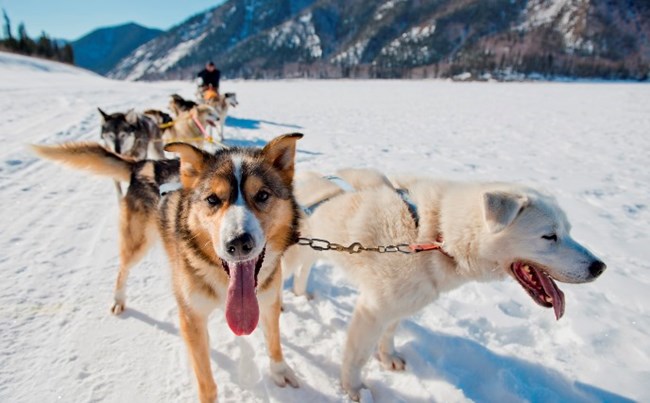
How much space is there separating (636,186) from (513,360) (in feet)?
21.0

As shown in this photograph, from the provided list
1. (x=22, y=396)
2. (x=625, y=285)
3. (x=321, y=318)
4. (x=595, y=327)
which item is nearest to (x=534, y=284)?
(x=595, y=327)

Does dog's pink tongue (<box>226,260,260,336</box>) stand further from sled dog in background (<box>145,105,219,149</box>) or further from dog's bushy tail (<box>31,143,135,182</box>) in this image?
sled dog in background (<box>145,105,219,149</box>)

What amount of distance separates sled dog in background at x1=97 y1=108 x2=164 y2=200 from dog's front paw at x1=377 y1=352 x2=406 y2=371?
5.28 m

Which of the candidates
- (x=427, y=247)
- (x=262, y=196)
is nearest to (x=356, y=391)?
(x=427, y=247)

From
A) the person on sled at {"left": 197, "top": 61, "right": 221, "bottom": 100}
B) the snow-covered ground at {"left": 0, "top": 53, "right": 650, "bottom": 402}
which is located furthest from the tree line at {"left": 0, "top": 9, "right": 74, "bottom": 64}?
the snow-covered ground at {"left": 0, "top": 53, "right": 650, "bottom": 402}

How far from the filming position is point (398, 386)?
2.66 meters

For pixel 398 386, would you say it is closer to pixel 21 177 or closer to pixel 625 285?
pixel 625 285

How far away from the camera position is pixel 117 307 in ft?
10.3

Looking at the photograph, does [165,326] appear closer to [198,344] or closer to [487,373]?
[198,344]

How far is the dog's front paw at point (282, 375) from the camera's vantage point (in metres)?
2.59

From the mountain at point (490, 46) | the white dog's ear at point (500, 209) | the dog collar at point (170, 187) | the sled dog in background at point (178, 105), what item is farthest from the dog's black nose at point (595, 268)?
the mountain at point (490, 46)

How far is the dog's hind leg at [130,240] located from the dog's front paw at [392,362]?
6.86 feet

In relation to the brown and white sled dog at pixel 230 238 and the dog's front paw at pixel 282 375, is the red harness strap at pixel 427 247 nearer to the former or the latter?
the brown and white sled dog at pixel 230 238

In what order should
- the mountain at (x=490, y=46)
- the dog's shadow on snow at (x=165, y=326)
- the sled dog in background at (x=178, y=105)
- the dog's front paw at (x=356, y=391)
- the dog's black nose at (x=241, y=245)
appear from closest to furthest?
the dog's black nose at (x=241, y=245) → the dog's front paw at (x=356, y=391) → the dog's shadow on snow at (x=165, y=326) → the sled dog in background at (x=178, y=105) → the mountain at (x=490, y=46)
